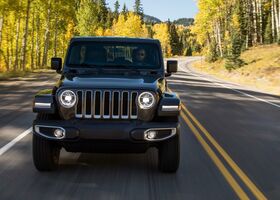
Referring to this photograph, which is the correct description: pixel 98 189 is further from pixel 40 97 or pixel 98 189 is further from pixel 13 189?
pixel 40 97

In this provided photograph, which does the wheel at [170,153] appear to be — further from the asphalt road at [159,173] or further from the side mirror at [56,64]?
the side mirror at [56,64]

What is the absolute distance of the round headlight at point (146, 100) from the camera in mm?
6656

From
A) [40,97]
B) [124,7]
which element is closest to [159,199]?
[40,97]

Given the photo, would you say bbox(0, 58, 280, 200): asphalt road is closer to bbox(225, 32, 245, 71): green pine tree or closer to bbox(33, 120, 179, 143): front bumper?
bbox(33, 120, 179, 143): front bumper

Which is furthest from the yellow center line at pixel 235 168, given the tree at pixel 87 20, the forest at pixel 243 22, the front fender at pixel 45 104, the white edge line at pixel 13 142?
the tree at pixel 87 20

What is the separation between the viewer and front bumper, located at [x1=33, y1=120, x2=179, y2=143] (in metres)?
6.41

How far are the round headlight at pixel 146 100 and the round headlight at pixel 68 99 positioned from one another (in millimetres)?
903

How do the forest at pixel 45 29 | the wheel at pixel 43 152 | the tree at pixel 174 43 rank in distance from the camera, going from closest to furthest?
the wheel at pixel 43 152 → the forest at pixel 45 29 → the tree at pixel 174 43

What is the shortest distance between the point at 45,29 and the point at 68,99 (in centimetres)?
6128

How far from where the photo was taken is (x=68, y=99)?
21.8 feet

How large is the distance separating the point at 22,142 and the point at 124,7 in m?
172

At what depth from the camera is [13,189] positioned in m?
6.19

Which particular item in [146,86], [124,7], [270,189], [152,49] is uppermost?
[124,7]

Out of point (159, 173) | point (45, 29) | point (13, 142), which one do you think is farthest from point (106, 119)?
point (45, 29)
